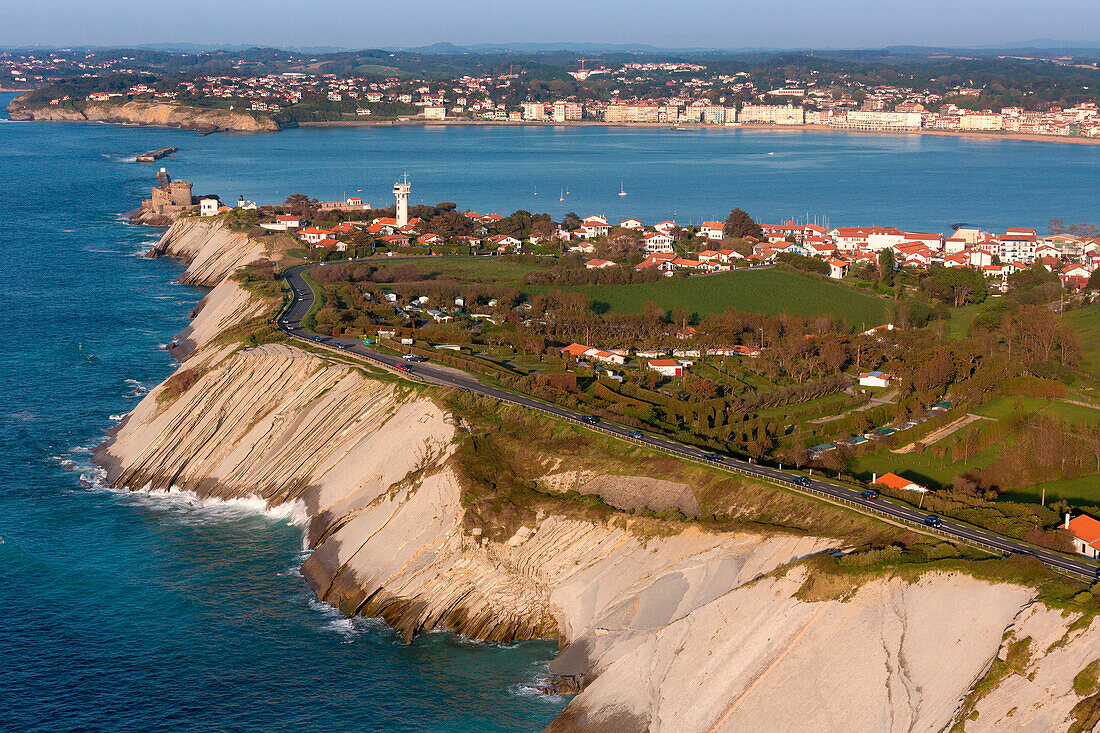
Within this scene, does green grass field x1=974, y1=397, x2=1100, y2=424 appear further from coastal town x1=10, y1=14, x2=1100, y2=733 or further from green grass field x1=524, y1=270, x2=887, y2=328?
green grass field x1=524, y1=270, x2=887, y2=328

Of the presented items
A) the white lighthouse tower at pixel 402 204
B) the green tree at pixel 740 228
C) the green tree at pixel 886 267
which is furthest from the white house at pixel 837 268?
the white lighthouse tower at pixel 402 204

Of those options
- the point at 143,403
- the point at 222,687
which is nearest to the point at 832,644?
the point at 222,687

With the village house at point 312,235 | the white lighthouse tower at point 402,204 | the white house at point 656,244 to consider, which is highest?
the white lighthouse tower at point 402,204

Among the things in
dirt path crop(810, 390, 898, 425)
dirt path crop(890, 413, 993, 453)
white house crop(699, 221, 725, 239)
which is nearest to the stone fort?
white house crop(699, 221, 725, 239)

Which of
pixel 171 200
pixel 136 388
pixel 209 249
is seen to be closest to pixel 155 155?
pixel 171 200

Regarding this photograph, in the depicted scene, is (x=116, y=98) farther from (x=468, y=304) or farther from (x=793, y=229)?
(x=468, y=304)

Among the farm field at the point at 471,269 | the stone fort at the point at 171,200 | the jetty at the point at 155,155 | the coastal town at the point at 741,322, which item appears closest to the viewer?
the coastal town at the point at 741,322

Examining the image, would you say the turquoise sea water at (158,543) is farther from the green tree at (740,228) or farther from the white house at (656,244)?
the white house at (656,244)
